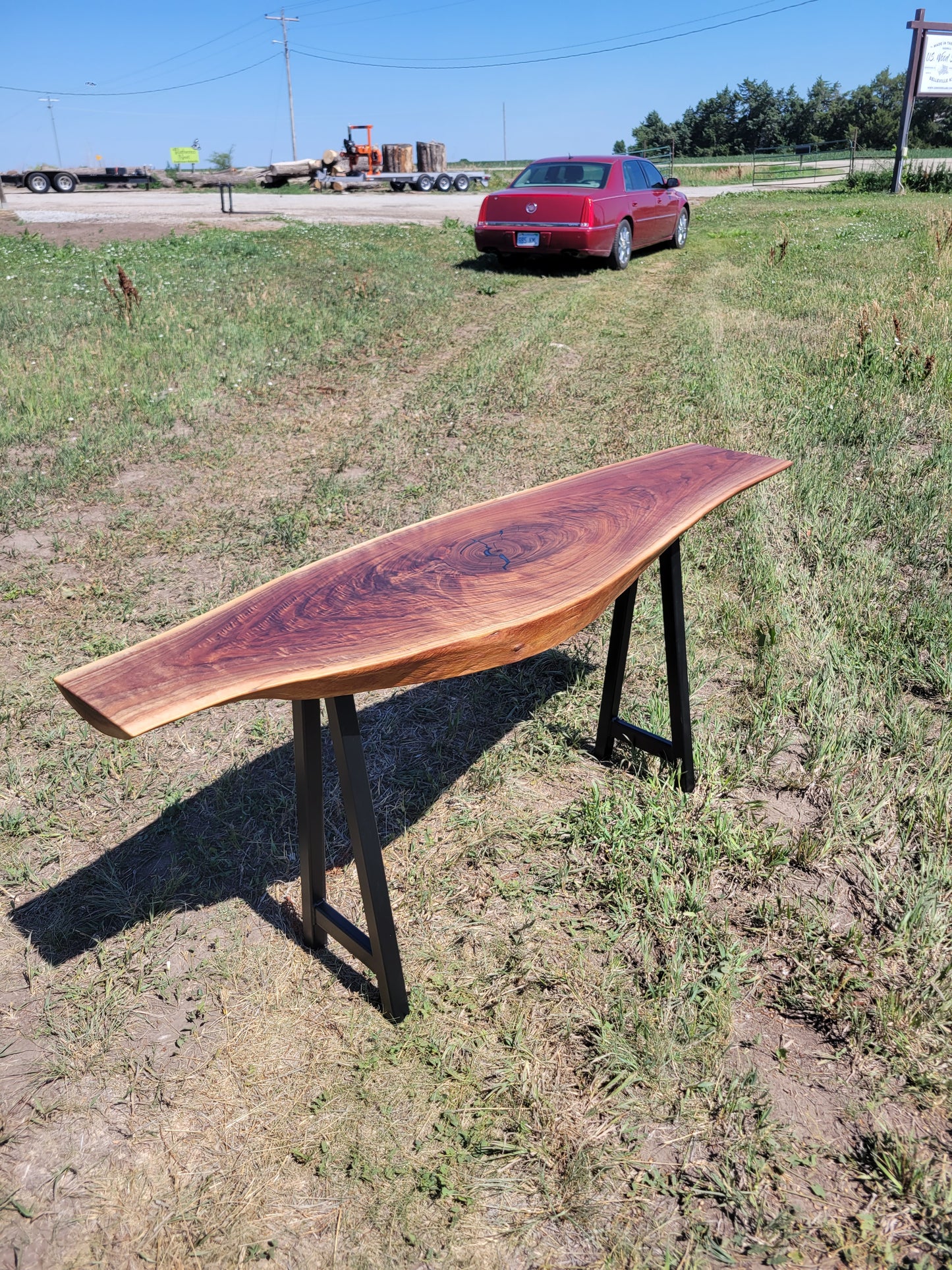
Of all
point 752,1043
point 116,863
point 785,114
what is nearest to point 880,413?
point 752,1043

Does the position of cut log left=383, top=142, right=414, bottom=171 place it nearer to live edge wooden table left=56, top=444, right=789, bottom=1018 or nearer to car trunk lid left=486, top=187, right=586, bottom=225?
car trunk lid left=486, top=187, right=586, bottom=225

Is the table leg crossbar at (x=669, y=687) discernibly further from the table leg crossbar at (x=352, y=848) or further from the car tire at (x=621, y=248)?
the car tire at (x=621, y=248)

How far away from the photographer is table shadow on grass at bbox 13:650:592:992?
8.17ft

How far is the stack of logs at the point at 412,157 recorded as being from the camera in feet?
104

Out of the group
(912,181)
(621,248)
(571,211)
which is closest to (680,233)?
(621,248)

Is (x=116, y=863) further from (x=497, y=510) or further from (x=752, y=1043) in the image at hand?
(x=752, y=1043)

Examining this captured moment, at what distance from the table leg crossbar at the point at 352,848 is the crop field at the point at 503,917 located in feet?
0.41

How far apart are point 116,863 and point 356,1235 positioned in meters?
1.38

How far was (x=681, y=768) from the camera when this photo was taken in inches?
113

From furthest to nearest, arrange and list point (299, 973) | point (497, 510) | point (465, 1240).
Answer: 1. point (497, 510)
2. point (299, 973)
3. point (465, 1240)

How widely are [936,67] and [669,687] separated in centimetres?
2713

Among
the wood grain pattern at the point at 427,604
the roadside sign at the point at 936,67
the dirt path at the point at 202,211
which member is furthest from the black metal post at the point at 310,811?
the roadside sign at the point at 936,67

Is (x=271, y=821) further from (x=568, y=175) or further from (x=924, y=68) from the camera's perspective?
(x=924, y=68)

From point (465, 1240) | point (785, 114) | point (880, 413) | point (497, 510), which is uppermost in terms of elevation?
point (785, 114)
